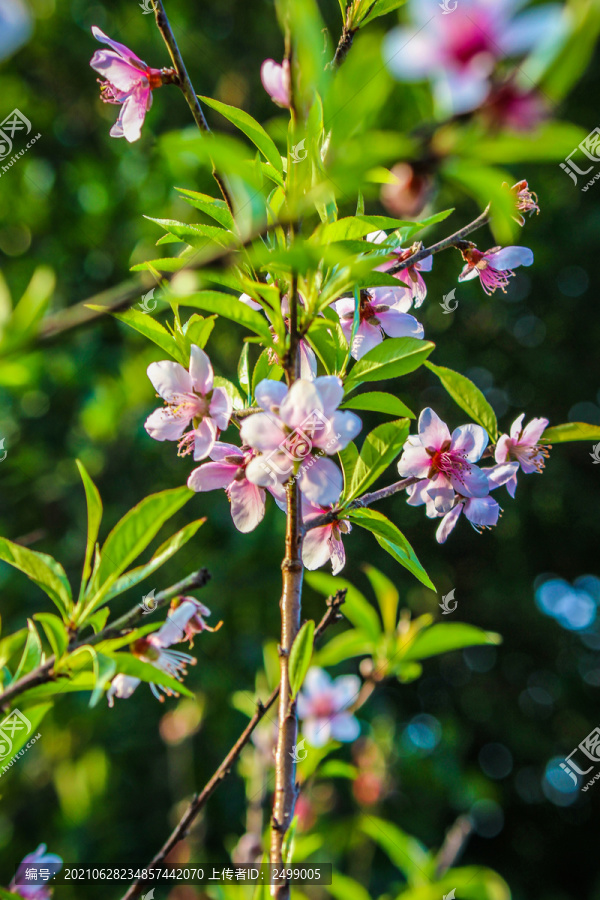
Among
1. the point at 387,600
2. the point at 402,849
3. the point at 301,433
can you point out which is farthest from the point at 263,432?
the point at 402,849

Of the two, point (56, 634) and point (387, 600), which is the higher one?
point (56, 634)

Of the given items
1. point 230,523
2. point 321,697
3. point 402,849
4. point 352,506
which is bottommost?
point 230,523

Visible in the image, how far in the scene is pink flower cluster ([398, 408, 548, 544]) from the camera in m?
0.59

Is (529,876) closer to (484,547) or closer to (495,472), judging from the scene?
(484,547)

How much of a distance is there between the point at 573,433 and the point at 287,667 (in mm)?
340

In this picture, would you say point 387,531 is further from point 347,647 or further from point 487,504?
point 347,647

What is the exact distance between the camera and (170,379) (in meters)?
0.58

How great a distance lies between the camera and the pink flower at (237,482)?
0.54 metres

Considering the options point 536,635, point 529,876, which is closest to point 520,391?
point 536,635

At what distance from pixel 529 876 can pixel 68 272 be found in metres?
4.51

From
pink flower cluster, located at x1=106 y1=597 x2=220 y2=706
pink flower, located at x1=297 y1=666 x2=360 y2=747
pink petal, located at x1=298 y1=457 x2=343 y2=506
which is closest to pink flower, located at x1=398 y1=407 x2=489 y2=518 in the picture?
pink petal, located at x1=298 y1=457 x2=343 y2=506

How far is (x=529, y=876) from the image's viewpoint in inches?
159

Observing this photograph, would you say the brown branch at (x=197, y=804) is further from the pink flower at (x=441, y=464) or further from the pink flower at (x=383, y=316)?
the pink flower at (x=383, y=316)

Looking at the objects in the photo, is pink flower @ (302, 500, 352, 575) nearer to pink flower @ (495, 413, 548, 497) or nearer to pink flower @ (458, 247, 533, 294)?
pink flower @ (495, 413, 548, 497)
